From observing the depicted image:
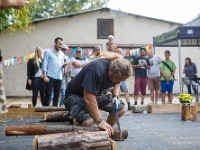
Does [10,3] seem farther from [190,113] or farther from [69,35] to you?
[69,35]

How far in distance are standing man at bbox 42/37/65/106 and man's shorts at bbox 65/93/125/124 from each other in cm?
345

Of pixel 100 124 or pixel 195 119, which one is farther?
pixel 195 119

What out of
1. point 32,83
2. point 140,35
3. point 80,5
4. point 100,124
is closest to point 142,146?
point 100,124

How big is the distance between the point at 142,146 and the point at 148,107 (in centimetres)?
423

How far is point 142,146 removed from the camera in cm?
459

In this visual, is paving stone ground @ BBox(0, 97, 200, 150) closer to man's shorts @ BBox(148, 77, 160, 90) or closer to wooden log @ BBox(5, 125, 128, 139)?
wooden log @ BBox(5, 125, 128, 139)

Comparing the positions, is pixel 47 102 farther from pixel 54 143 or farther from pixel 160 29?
pixel 160 29

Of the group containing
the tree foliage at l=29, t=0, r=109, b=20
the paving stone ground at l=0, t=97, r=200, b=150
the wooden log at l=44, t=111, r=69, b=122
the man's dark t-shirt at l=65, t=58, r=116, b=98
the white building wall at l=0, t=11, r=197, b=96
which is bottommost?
the paving stone ground at l=0, t=97, r=200, b=150

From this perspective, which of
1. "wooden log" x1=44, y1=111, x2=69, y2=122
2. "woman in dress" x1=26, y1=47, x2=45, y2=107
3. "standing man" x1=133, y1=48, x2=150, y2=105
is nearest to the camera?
"wooden log" x1=44, y1=111, x2=69, y2=122

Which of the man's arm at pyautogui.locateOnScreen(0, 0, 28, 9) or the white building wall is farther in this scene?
the white building wall

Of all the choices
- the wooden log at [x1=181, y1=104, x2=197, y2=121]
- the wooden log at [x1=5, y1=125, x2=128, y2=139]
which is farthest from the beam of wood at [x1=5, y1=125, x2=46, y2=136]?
the wooden log at [x1=181, y1=104, x2=197, y2=121]

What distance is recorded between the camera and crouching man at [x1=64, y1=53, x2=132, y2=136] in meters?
3.96

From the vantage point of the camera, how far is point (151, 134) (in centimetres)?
551

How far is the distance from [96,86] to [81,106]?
642 mm
